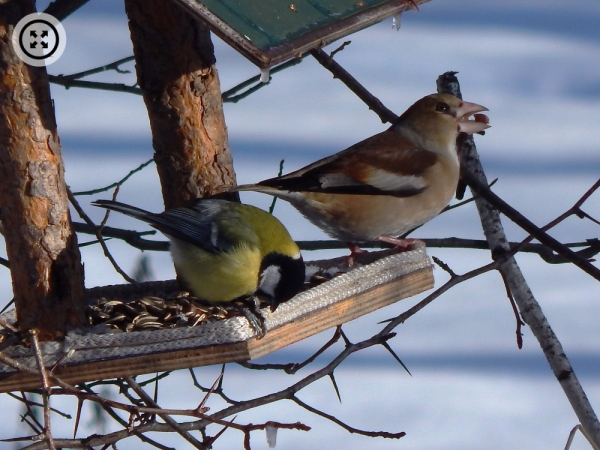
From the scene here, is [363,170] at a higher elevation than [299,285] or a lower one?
higher

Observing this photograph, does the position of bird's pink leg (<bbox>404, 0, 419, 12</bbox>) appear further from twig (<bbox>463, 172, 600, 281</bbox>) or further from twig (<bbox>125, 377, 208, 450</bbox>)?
twig (<bbox>125, 377, 208, 450</bbox>)

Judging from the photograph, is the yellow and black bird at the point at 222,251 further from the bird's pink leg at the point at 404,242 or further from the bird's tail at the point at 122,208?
the bird's pink leg at the point at 404,242


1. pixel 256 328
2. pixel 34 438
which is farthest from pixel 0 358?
pixel 256 328

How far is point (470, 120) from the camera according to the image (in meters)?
4.20

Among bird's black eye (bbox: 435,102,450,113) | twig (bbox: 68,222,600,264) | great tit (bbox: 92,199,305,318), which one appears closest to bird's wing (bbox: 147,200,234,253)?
great tit (bbox: 92,199,305,318)

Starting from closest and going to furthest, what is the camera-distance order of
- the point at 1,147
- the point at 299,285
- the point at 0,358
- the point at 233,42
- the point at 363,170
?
the point at 0,358 < the point at 233,42 < the point at 1,147 < the point at 299,285 < the point at 363,170

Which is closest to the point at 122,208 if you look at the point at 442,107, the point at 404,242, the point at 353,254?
the point at 353,254

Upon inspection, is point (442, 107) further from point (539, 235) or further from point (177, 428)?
point (177, 428)

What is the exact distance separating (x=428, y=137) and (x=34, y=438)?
2767 mm

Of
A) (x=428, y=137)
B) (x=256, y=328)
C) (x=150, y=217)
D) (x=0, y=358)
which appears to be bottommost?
(x=0, y=358)

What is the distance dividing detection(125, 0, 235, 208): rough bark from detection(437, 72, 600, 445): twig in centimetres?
98

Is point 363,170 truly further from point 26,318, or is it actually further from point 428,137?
point 26,318

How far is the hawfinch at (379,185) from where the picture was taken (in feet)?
11.9

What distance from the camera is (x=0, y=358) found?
200 cm
